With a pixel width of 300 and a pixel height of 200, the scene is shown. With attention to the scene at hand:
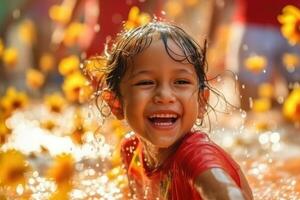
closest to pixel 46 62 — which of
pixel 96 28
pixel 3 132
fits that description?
pixel 96 28

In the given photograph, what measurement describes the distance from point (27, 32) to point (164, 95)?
496cm

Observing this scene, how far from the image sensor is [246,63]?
16.3 feet

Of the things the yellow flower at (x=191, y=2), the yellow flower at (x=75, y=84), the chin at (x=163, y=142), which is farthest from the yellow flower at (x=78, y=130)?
the yellow flower at (x=191, y=2)

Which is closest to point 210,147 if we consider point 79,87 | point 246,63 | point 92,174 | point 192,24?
point 92,174

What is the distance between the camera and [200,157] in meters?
1.91

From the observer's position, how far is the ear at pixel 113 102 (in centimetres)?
224

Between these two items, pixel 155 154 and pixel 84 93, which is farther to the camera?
pixel 84 93

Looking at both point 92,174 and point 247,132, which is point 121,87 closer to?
point 92,174

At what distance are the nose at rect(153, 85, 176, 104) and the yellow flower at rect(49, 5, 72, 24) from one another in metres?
3.88

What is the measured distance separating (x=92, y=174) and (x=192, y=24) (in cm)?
294

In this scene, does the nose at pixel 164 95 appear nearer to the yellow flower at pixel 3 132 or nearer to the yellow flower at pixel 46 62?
the yellow flower at pixel 3 132

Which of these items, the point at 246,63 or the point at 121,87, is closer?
the point at 121,87

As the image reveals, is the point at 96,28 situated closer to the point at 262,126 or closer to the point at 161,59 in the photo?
the point at 262,126

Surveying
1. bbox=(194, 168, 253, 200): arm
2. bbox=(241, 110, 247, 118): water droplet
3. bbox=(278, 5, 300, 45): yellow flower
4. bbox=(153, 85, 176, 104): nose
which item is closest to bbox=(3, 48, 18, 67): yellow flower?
bbox=(241, 110, 247, 118): water droplet
